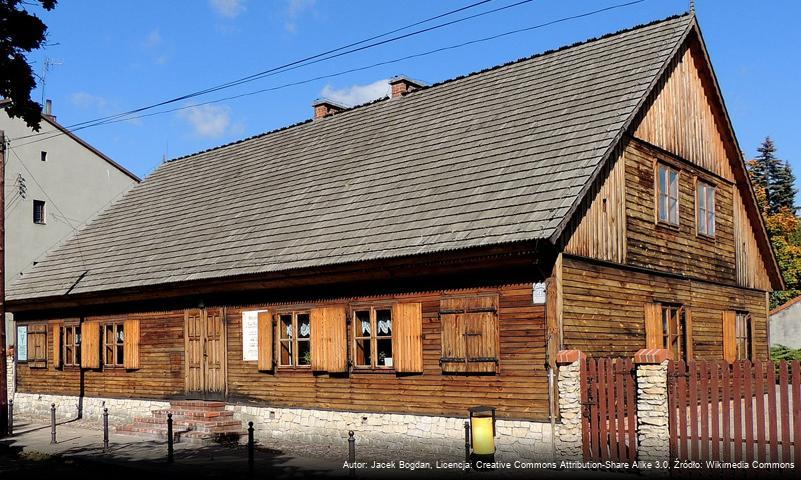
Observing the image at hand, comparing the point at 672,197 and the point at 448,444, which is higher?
the point at 672,197

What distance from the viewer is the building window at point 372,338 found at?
18203mm

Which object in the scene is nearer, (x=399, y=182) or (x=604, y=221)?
(x=604, y=221)

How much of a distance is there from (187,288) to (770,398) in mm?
14014

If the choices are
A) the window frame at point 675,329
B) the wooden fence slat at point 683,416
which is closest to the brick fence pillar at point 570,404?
the wooden fence slat at point 683,416

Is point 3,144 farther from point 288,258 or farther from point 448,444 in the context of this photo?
point 448,444

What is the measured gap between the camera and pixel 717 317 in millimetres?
21672

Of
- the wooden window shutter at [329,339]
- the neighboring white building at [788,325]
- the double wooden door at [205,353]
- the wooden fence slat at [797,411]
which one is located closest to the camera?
the wooden fence slat at [797,411]

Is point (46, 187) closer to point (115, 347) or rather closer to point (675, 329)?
point (115, 347)

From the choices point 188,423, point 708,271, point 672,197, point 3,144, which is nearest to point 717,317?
point 708,271

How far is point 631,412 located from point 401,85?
14.8 m

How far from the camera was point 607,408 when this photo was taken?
14586 mm

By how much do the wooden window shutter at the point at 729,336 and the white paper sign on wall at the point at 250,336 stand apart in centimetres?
1121

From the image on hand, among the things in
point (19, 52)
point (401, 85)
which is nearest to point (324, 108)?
point (401, 85)

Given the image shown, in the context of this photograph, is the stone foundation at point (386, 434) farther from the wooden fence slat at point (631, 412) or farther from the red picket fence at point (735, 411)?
the red picket fence at point (735, 411)
